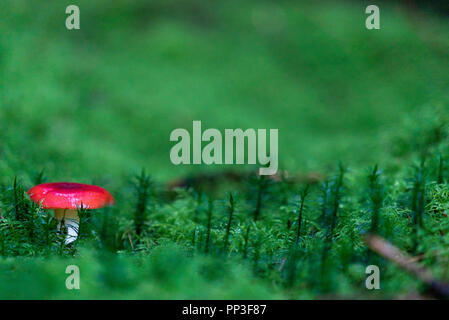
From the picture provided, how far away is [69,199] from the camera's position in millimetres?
1877

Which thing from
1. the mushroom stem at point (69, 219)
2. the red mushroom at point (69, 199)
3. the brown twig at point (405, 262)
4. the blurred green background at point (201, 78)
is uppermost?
the blurred green background at point (201, 78)

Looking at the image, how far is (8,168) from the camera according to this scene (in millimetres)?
2600

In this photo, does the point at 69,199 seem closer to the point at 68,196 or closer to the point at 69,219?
the point at 68,196

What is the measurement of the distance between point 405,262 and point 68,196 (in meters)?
1.29

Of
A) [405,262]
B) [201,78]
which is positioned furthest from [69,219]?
[201,78]

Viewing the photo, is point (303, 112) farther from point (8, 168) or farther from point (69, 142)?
point (8, 168)

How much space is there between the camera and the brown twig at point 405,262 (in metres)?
1.29

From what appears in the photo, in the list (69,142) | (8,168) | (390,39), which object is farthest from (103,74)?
(390,39)

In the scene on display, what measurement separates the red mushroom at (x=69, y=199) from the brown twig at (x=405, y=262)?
1049mm

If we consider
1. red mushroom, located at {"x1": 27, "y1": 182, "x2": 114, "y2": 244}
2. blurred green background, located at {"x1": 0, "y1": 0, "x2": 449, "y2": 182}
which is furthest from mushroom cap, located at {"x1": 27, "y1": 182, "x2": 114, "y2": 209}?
blurred green background, located at {"x1": 0, "y1": 0, "x2": 449, "y2": 182}

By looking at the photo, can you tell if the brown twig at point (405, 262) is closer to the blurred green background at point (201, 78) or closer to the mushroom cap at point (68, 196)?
the mushroom cap at point (68, 196)

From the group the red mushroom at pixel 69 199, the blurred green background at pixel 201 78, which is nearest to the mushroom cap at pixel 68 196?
the red mushroom at pixel 69 199

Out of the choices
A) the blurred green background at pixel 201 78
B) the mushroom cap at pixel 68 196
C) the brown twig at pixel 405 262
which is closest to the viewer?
the brown twig at pixel 405 262

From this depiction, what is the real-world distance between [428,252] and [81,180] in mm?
2135
